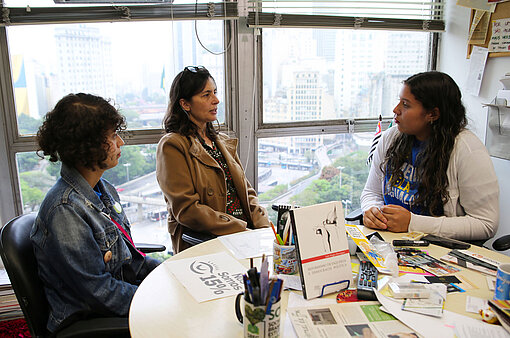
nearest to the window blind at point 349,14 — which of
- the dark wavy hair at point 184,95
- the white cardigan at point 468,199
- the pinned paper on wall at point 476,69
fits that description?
the pinned paper on wall at point 476,69

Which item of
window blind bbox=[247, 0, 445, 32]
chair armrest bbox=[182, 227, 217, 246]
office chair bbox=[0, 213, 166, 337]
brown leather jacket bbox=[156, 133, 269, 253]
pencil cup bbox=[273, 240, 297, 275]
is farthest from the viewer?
window blind bbox=[247, 0, 445, 32]

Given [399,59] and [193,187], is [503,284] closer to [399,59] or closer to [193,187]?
[193,187]

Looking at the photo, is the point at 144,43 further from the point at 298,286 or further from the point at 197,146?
the point at 298,286

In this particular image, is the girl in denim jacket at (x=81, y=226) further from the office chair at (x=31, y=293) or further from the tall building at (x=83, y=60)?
the tall building at (x=83, y=60)

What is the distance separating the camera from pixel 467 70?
2.83 m

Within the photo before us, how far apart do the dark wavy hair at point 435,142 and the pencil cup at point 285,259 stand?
0.90 m

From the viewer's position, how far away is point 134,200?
2566 millimetres

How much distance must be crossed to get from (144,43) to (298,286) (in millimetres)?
1841

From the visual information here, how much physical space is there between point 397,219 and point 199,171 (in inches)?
39.5

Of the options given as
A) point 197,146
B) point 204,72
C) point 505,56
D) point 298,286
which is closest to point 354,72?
point 505,56

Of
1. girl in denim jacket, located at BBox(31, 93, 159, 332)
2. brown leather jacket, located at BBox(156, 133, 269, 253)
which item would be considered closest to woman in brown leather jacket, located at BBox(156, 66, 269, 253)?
brown leather jacket, located at BBox(156, 133, 269, 253)

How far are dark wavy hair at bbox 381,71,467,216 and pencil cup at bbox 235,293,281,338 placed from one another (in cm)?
119

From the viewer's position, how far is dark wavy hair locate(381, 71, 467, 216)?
5.91ft

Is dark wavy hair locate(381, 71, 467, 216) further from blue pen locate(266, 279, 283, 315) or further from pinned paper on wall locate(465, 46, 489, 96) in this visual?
blue pen locate(266, 279, 283, 315)
